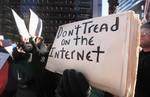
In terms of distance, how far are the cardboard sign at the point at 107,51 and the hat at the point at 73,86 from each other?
36 mm

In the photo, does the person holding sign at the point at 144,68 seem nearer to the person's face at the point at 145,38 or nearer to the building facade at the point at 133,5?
the person's face at the point at 145,38

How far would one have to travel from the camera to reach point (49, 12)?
8.41 m

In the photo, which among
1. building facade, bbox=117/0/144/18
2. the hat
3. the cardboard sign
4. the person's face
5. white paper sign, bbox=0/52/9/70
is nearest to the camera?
the cardboard sign

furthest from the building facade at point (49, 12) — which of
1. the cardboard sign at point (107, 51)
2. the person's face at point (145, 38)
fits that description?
the cardboard sign at point (107, 51)

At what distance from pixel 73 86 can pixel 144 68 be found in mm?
1380

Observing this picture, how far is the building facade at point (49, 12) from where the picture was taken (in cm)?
746

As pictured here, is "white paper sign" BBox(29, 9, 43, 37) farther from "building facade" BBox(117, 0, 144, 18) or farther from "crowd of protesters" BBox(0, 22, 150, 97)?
"building facade" BBox(117, 0, 144, 18)

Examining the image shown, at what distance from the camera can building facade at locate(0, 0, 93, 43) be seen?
24.5 feet

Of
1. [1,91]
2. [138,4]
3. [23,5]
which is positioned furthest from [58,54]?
[23,5]

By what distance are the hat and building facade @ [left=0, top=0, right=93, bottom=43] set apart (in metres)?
5.23

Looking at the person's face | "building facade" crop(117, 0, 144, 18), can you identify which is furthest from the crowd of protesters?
"building facade" crop(117, 0, 144, 18)

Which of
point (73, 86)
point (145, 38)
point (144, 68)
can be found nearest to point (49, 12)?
point (145, 38)

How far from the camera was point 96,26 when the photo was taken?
1729mm

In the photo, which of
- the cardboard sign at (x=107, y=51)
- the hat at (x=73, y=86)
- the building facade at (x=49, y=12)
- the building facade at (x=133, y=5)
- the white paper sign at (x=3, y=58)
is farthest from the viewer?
the building facade at (x=49, y=12)
